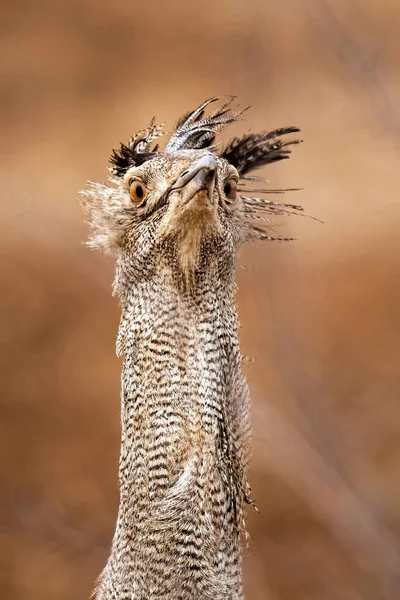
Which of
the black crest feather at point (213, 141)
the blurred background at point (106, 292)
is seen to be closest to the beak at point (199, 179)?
the black crest feather at point (213, 141)

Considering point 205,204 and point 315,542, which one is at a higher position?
point 205,204

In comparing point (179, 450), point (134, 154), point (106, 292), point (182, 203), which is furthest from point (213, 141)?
point (106, 292)

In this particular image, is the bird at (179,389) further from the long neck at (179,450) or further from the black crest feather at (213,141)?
the black crest feather at (213,141)

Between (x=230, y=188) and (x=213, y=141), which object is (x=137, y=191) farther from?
(x=213, y=141)

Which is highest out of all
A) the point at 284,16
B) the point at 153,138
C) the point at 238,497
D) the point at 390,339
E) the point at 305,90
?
the point at 284,16

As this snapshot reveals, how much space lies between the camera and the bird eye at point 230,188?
2.11 m

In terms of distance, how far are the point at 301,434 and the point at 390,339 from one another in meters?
2.37

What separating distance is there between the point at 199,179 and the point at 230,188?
0.21 metres

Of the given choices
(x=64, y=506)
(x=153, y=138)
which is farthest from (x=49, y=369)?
(x=153, y=138)

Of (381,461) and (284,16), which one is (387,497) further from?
(284,16)

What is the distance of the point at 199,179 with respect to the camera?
6.31 ft

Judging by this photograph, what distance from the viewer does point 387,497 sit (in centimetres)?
448

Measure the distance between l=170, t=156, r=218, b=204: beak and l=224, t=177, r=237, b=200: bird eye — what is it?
0.14 metres

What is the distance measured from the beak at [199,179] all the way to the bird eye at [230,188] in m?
0.14
